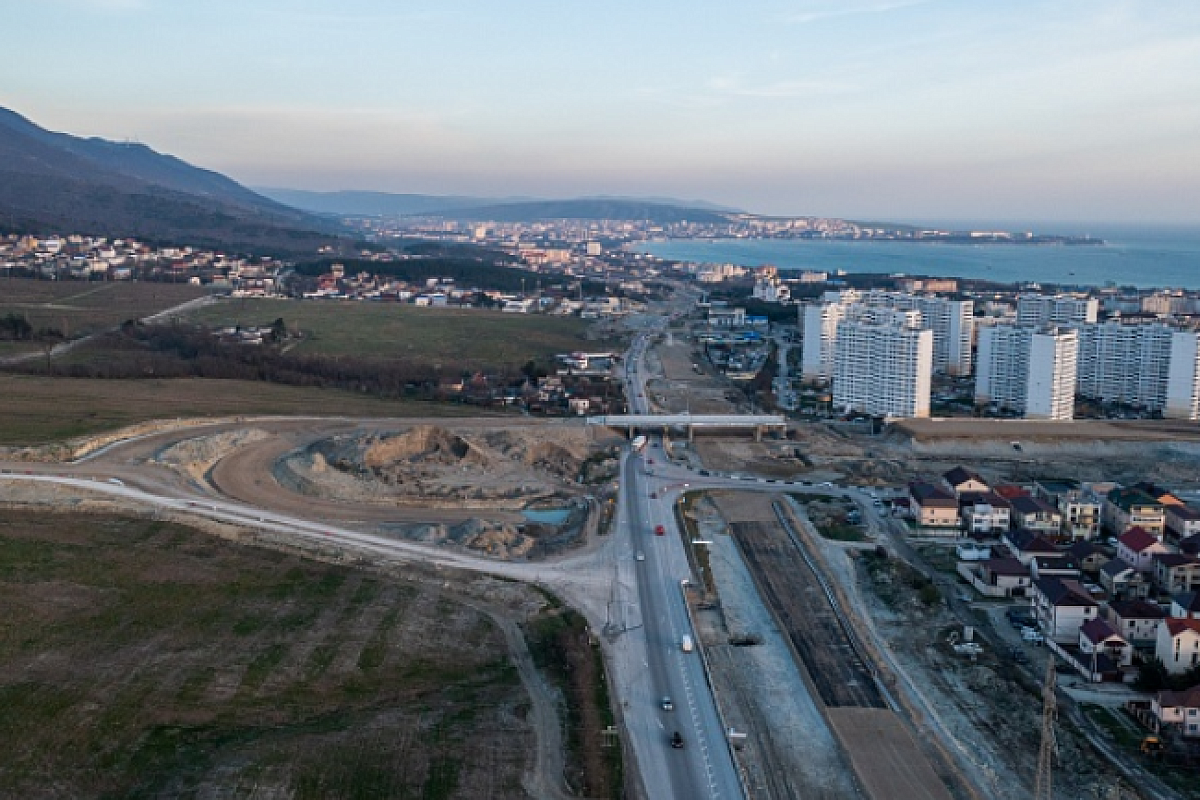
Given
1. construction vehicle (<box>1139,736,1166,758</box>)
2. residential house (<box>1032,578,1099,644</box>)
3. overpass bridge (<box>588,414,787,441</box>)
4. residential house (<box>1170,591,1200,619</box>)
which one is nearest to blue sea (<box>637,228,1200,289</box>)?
overpass bridge (<box>588,414,787,441</box>)

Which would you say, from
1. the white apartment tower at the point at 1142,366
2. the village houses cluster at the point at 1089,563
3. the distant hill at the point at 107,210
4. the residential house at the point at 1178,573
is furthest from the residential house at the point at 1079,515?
the distant hill at the point at 107,210

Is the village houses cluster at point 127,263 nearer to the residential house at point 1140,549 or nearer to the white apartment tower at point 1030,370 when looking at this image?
the white apartment tower at point 1030,370

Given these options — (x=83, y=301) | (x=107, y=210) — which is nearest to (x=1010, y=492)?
(x=83, y=301)

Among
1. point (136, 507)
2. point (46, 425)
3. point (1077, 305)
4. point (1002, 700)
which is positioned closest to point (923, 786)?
point (1002, 700)

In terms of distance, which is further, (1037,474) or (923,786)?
(1037,474)

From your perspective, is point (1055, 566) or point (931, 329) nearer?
point (1055, 566)

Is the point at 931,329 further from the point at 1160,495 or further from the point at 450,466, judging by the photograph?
the point at 450,466

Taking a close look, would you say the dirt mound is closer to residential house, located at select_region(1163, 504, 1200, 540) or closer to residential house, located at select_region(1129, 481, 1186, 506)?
residential house, located at select_region(1129, 481, 1186, 506)

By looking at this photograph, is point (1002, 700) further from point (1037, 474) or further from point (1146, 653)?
point (1037, 474)
